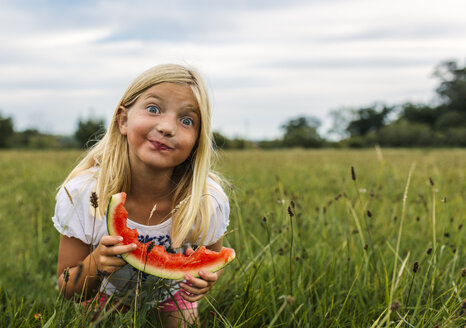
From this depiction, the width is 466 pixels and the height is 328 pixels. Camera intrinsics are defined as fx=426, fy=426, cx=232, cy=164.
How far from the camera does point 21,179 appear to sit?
6246 mm

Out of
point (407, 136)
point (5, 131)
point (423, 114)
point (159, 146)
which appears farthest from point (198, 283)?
point (423, 114)

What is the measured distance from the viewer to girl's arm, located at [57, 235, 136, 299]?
1560mm

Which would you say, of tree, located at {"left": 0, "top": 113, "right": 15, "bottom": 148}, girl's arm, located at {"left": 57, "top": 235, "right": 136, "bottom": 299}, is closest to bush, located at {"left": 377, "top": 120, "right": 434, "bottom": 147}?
tree, located at {"left": 0, "top": 113, "right": 15, "bottom": 148}

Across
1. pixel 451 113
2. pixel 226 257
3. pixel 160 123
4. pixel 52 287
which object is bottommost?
pixel 52 287

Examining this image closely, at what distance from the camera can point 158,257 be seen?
173 centimetres

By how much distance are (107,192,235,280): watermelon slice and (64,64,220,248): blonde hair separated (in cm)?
37

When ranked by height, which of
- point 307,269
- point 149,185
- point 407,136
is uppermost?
point 407,136

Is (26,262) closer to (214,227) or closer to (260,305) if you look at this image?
(214,227)

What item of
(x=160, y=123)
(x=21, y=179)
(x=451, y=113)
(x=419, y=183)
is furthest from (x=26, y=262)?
(x=451, y=113)

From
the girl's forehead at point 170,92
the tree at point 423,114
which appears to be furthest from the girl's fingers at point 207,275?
the tree at point 423,114

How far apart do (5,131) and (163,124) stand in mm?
55715

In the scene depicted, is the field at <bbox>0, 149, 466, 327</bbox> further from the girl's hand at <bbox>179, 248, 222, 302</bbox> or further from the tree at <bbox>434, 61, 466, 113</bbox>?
the tree at <bbox>434, 61, 466, 113</bbox>

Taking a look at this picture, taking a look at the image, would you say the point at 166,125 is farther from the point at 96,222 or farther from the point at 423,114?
the point at 423,114

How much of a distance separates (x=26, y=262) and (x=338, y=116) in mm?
90378
